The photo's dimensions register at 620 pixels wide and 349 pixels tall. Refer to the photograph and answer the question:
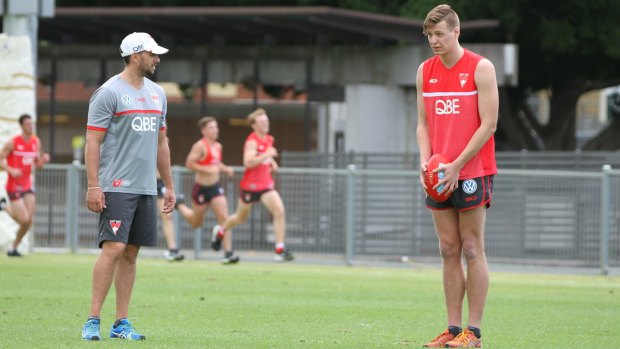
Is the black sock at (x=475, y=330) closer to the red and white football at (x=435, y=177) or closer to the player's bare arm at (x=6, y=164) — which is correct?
the red and white football at (x=435, y=177)

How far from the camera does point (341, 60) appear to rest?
27.5 metres

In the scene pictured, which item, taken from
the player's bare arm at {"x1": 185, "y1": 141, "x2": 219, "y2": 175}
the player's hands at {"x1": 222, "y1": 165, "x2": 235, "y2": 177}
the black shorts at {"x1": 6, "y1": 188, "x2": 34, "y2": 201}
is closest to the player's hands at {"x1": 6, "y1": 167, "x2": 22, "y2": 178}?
the black shorts at {"x1": 6, "y1": 188, "x2": 34, "y2": 201}

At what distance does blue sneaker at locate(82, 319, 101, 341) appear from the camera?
919cm

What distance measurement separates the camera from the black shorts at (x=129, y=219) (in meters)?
9.24

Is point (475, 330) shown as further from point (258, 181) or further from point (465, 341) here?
point (258, 181)

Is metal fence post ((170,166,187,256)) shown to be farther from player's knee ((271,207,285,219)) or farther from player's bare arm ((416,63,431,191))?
player's bare arm ((416,63,431,191))

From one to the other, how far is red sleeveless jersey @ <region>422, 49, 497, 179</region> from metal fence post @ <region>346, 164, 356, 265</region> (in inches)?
485

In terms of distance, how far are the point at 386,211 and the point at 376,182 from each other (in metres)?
0.56

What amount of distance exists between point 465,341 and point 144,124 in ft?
8.45

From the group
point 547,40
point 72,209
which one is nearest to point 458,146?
point 72,209

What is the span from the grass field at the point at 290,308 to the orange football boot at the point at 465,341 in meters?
0.34

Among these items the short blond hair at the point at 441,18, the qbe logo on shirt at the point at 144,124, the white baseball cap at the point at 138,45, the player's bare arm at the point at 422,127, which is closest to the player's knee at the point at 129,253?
the qbe logo on shirt at the point at 144,124

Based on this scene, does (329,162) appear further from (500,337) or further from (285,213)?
(500,337)

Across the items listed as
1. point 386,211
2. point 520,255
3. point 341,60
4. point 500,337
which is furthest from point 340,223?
point 500,337
